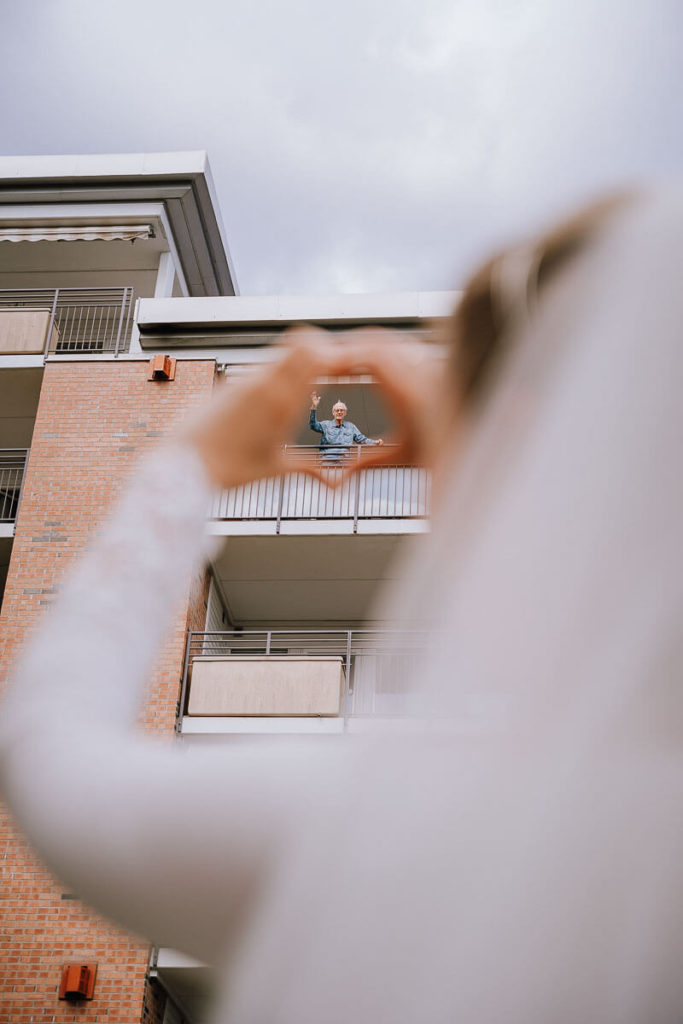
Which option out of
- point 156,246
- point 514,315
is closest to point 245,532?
point 156,246

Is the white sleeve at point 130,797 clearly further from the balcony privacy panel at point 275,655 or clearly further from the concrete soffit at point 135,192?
the concrete soffit at point 135,192

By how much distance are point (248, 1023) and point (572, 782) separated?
19 centimetres

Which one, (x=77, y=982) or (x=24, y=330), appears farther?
(x=24, y=330)

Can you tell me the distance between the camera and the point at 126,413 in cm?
1305

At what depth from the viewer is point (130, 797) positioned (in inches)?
18.1

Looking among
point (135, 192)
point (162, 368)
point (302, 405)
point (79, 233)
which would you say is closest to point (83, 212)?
point (79, 233)

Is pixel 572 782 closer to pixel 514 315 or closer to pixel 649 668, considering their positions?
pixel 649 668

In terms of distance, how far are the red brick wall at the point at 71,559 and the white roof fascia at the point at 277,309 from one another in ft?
2.18

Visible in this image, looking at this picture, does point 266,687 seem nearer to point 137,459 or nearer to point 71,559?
point 71,559

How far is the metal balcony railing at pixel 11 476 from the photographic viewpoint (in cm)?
1395

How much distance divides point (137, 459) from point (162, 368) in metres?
1.44

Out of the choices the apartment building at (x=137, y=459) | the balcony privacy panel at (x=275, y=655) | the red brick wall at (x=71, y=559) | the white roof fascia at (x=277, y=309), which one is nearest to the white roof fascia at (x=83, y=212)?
the apartment building at (x=137, y=459)

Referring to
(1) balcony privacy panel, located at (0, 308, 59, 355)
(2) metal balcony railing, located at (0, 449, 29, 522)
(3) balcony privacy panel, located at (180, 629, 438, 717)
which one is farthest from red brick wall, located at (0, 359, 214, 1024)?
(2) metal balcony railing, located at (0, 449, 29, 522)

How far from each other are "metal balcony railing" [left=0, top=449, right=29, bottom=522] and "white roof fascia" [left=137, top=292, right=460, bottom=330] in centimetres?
259
